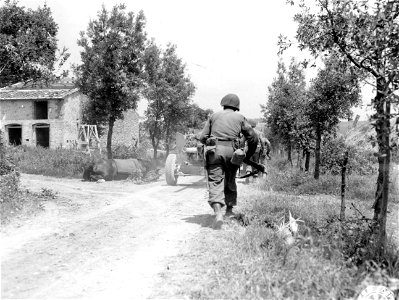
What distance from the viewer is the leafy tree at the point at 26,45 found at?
10.5m

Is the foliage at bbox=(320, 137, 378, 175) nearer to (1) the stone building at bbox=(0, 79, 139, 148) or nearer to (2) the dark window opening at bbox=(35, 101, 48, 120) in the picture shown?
(1) the stone building at bbox=(0, 79, 139, 148)

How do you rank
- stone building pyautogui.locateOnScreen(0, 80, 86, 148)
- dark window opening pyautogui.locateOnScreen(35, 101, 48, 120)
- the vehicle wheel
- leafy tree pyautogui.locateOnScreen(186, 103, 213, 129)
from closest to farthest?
the vehicle wheel → leafy tree pyautogui.locateOnScreen(186, 103, 213, 129) → stone building pyautogui.locateOnScreen(0, 80, 86, 148) → dark window opening pyautogui.locateOnScreen(35, 101, 48, 120)

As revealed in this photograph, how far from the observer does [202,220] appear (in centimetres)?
693

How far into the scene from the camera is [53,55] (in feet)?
39.5

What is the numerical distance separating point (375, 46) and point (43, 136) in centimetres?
3618

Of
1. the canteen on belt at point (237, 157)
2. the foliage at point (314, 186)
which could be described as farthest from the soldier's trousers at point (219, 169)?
the foliage at point (314, 186)

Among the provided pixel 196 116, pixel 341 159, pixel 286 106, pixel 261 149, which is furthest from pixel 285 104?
pixel 196 116

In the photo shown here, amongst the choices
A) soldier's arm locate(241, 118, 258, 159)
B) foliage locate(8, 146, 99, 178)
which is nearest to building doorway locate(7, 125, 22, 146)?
Answer: foliage locate(8, 146, 99, 178)

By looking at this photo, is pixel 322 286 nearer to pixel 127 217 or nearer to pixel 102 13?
pixel 127 217

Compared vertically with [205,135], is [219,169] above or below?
below

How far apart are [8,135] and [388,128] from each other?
1437 inches

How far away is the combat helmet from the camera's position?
21.9 ft

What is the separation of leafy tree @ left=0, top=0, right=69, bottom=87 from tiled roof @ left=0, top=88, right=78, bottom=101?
22.2 m

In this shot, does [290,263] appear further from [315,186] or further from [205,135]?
[315,186]
